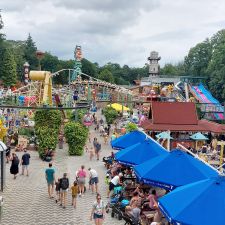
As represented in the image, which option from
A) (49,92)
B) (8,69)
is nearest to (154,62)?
(8,69)

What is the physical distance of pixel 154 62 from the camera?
124 m

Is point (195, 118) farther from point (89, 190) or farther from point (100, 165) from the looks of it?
point (89, 190)

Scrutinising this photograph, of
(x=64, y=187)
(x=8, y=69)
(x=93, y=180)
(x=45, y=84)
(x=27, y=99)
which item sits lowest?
(x=93, y=180)

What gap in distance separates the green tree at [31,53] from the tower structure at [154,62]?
34.2 metres

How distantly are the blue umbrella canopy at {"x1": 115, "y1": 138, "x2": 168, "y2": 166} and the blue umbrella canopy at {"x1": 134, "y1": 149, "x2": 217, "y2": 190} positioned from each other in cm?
238

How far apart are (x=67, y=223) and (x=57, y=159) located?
38.4 ft

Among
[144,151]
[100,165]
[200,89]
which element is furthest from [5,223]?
[200,89]

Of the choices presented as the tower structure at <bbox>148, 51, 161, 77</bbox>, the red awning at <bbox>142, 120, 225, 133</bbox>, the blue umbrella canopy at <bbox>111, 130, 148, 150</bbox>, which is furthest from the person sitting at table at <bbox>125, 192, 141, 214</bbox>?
the tower structure at <bbox>148, 51, 161, 77</bbox>

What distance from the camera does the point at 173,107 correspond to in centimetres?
3122

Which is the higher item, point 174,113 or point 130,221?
point 174,113

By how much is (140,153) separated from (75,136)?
9375 millimetres

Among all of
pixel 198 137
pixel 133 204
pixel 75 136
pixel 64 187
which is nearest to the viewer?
pixel 133 204

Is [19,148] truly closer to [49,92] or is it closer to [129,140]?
[49,92]

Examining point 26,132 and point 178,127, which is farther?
point 178,127
